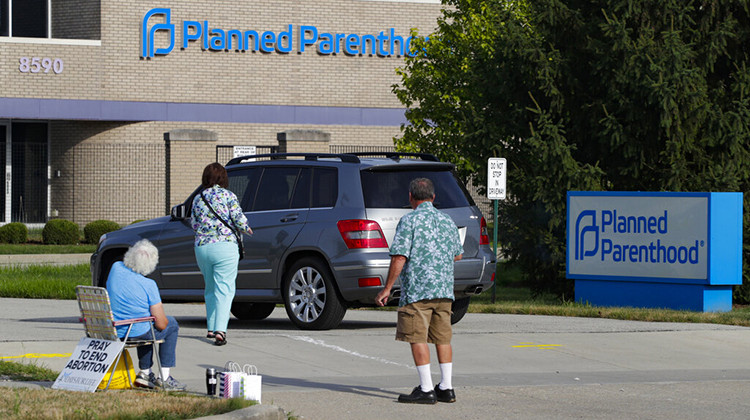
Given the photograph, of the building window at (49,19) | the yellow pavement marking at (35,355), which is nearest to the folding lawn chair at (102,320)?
the yellow pavement marking at (35,355)

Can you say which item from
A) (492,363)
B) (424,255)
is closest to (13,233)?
(492,363)

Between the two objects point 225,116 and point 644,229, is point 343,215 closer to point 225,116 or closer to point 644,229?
point 644,229

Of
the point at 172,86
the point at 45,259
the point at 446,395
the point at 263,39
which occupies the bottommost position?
the point at 45,259

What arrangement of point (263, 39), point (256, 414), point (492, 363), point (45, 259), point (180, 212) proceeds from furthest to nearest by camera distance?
point (263, 39)
point (45, 259)
point (180, 212)
point (492, 363)
point (256, 414)

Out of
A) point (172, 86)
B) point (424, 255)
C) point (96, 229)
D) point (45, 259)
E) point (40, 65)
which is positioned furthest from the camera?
point (172, 86)

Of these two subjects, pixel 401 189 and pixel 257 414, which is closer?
pixel 257 414

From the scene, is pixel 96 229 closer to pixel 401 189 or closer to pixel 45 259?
pixel 45 259

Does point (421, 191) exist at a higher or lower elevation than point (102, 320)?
higher

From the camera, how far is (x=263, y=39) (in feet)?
119

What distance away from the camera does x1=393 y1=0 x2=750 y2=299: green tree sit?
1820cm

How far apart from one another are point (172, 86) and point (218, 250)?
24.5 metres

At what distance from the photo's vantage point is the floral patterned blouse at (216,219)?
453 inches

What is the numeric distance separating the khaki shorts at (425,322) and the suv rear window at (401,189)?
3884 millimetres

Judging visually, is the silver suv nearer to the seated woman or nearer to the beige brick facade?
the seated woman
